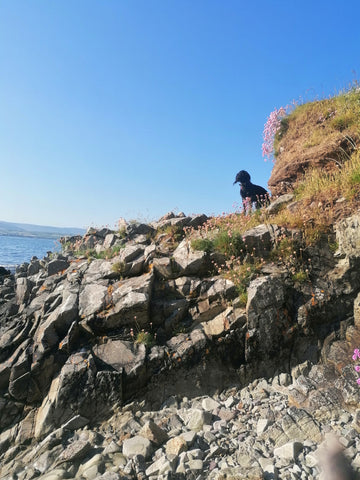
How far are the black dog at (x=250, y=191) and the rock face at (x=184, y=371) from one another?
4.17 meters

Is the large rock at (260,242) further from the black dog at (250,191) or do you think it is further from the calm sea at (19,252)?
the calm sea at (19,252)

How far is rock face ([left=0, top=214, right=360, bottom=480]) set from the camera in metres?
4.65

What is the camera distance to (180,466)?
170 inches

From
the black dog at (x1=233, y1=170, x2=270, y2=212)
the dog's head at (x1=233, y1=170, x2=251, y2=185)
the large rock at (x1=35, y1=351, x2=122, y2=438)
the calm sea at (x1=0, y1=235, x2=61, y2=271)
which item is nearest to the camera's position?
the large rock at (x1=35, y1=351, x2=122, y2=438)

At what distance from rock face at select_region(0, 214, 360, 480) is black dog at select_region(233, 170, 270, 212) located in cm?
417

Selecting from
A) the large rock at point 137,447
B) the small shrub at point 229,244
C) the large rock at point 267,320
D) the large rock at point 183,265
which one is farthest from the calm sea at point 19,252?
the large rock at point 137,447

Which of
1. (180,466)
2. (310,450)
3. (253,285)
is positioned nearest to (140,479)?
(180,466)

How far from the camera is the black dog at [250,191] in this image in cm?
1245

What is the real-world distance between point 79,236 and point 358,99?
45.5 feet

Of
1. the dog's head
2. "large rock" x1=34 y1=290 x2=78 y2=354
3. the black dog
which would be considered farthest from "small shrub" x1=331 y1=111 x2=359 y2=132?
"large rock" x1=34 y1=290 x2=78 y2=354

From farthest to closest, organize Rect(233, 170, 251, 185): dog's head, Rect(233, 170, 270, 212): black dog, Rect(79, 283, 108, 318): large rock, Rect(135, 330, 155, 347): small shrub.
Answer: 1. Rect(233, 170, 251, 185): dog's head
2. Rect(233, 170, 270, 212): black dog
3. Rect(79, 283, 108, 318): large rock
4. Rect(135, 330, 155, 347): small shrub

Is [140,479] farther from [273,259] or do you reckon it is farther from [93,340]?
[273,259]

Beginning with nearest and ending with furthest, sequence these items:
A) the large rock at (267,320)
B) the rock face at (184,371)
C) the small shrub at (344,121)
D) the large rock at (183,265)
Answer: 1. the rock face at (184,371)
2. the large rock at (267,320)
3. the large rock at (183,265)
4. the small shrub at (344,121)

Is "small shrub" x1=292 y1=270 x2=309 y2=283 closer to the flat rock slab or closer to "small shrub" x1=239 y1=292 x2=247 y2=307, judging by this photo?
"small shrub" x1=239 y1=292 x2=247 y2=307
